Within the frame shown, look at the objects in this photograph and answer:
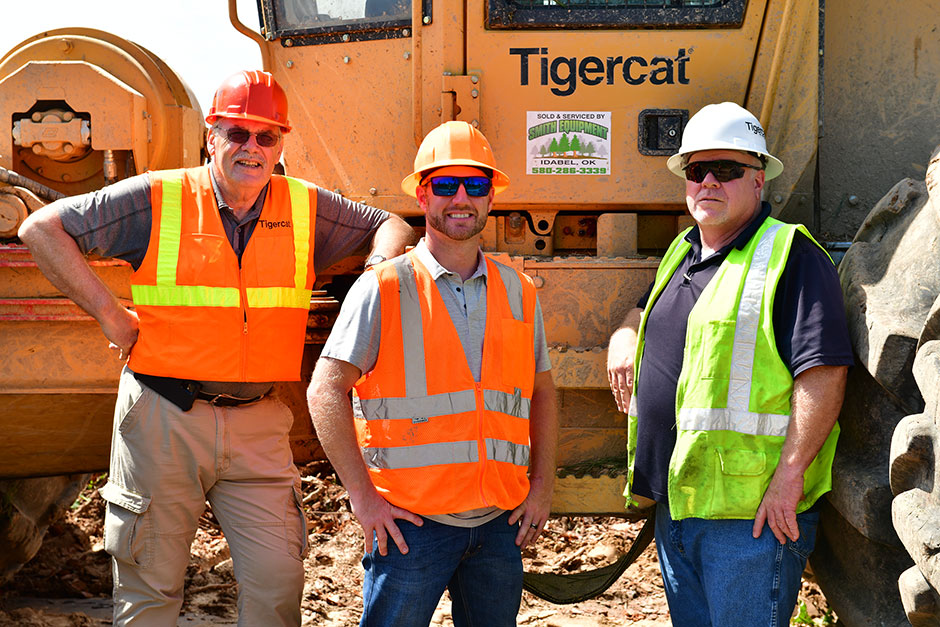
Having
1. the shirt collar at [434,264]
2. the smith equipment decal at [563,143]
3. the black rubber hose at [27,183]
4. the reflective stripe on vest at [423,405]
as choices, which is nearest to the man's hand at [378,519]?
the reflective stripe on vest at [423,405]

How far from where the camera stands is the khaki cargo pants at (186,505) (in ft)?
9.78

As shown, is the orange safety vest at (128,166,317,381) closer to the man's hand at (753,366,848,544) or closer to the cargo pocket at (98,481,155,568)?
the cargo pocket at (98,481,155,568)

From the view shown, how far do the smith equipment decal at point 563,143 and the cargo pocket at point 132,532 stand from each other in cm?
182

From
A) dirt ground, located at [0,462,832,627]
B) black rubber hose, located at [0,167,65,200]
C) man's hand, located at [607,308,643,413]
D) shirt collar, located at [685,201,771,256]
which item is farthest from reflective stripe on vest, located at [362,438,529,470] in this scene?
dirt ground, located at [0,462,832,627]

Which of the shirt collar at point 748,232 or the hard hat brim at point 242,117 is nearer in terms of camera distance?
the shirt collar at point 748,232

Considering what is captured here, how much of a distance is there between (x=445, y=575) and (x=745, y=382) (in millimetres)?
993

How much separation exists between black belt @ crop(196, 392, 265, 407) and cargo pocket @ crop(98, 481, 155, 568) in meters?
0.36

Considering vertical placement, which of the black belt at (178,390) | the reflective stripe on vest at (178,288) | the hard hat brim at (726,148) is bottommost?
the black belt at (178,390)

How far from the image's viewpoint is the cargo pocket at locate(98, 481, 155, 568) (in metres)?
2.96

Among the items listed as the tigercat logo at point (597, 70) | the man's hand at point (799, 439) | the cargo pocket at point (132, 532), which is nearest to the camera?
the man's hand at point (799, 439)

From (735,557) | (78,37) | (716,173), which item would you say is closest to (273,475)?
(735,557)

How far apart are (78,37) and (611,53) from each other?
247cm

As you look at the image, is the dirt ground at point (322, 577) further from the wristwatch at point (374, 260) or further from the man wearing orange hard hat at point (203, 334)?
the wristwatch at point (374, 260)

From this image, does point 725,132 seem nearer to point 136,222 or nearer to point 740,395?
point 740,395
